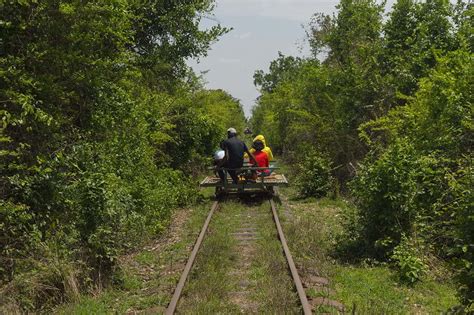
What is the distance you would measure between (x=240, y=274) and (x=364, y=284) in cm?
185

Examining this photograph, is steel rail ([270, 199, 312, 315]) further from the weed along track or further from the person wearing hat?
the person wearing hat

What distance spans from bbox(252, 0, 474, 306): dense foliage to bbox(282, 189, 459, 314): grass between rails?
1.00 ft

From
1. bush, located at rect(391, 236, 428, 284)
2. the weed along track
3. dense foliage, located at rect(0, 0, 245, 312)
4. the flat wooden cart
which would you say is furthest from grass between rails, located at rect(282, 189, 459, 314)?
the flat wooden cart

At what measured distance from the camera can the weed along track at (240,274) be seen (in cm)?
626

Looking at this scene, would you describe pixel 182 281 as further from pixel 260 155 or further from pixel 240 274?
pixel 260 155

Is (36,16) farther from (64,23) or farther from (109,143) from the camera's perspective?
(109,143)

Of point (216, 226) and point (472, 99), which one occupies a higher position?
point (472, 99)

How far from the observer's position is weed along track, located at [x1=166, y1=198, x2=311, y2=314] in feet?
20.5

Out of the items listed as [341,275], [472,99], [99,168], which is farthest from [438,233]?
[99,168]

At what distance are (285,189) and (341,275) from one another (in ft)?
38.9

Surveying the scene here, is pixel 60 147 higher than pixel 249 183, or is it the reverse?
pixel 60 147

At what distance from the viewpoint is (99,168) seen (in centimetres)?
862

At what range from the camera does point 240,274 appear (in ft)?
25.7

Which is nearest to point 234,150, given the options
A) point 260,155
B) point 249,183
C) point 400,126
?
point 249,183
